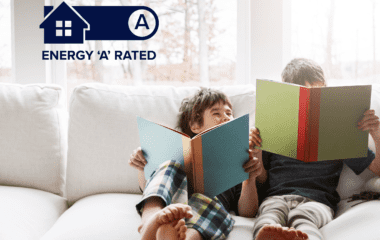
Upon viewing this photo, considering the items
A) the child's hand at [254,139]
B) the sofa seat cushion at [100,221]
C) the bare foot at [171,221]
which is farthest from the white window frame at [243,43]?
the bare foot at [171,221]

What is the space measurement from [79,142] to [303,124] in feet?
3.06

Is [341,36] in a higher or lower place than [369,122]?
higher

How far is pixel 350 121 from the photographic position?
1266mm

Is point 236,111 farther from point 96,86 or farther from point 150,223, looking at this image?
point 150,223

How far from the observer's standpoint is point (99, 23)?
2414mm

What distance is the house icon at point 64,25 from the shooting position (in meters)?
2.35

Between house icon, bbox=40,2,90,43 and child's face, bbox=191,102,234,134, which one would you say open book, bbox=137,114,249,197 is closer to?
child's face, bbox=191,102,234,134

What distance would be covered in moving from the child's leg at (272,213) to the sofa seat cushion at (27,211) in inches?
29.8

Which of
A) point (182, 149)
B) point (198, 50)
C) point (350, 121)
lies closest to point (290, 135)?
point (350, 121)

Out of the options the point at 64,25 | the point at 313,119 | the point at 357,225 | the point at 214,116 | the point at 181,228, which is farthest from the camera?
the point at 64,25

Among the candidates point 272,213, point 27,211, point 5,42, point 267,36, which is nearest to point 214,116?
point 272,213

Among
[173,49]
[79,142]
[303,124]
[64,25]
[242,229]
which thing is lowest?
[242,229]

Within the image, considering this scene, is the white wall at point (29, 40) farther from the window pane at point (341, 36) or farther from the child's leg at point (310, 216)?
the child's leg at point (310, 216)

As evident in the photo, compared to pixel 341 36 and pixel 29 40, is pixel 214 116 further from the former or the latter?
pixel 29 40
